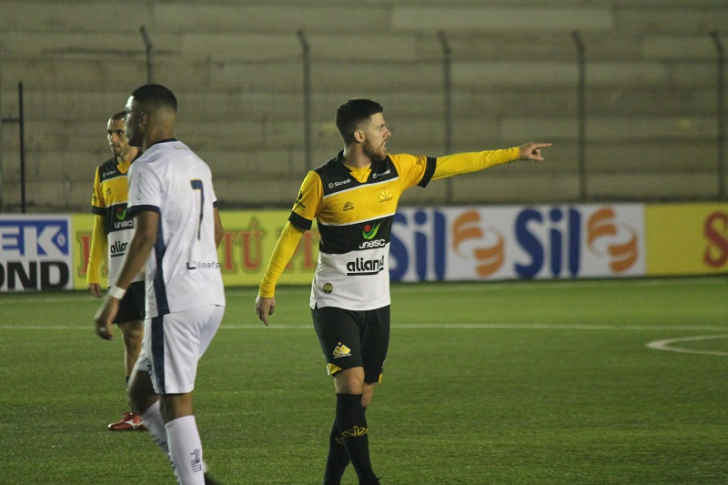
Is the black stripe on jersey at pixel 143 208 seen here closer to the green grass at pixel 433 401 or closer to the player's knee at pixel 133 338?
the green grass at pixel 433 401

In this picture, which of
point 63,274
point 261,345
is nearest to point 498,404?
point 261,345

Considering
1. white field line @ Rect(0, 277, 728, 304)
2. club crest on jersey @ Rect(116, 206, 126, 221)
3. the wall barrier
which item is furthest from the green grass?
the wall barrier

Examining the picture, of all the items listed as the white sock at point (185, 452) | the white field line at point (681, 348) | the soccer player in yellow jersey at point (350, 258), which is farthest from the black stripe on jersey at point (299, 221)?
the white field line at point (681, 348)

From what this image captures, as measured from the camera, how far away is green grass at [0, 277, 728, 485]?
6.67m

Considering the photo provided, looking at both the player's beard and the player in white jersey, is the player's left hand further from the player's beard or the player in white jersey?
the player's beard

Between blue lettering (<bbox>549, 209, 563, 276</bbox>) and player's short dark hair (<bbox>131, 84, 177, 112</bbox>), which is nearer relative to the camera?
player's short dark hair (<bbox>131, 84, 177, 112</bbox>)

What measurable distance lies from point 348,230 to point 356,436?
1.04 meters

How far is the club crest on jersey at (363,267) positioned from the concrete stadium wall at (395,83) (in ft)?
51.2

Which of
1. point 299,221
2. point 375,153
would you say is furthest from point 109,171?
point 375,153

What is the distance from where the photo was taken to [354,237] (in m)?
6.16

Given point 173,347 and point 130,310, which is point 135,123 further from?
point 130,310

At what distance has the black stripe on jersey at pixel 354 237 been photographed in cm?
615

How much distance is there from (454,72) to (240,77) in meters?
4.96

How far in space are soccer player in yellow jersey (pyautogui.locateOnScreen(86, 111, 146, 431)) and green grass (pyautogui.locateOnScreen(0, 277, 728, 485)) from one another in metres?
0.53
